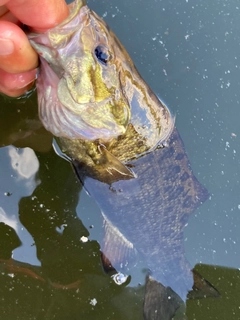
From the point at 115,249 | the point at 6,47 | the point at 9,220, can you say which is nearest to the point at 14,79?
the point at 6,47

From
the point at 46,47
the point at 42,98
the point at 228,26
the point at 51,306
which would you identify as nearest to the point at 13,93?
the point at 42,98

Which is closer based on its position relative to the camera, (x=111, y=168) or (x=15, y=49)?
(x=15, y=49)

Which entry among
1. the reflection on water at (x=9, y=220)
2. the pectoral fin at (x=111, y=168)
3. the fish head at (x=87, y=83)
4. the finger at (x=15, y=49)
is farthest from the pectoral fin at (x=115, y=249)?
the finger at (x=15, y=49)

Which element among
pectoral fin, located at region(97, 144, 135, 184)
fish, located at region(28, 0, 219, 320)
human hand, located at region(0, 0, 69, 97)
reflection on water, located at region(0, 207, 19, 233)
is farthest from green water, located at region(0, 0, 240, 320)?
human hand, located at region(0, 0, 69, 97)

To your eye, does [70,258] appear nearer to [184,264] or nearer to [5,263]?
[5,263]

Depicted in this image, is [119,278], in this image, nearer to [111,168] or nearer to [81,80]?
[111,168]

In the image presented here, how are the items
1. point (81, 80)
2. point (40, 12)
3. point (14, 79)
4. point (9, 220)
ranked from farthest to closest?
point (9, 220) → point (14, 79) → point (81, 80) → point (40, 12)

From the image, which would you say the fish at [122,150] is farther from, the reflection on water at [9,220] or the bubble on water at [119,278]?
the reflection on water at [9,220]
